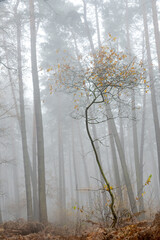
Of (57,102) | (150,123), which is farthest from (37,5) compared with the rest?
(150,123)

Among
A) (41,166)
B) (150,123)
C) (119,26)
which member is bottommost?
(41,166)

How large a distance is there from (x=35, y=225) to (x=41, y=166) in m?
3.15

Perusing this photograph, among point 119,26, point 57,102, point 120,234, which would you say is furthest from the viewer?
point 57,102

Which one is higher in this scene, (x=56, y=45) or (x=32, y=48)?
(x=56, y=45)

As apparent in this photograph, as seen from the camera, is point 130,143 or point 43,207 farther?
point 130,143

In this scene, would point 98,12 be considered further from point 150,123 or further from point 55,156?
point 55,156

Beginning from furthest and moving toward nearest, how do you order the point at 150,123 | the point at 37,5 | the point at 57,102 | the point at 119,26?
the point at 150,123, the point at 57,102, the point at 119,26, the point at 37,5

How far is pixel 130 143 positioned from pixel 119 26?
15.9 metres

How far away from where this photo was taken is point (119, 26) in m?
16.1

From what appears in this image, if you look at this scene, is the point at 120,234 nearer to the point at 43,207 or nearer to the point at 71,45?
the point at 43,207

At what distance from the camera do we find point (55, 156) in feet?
103

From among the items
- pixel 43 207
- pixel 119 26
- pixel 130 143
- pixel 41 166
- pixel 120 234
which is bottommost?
pixel 43 207

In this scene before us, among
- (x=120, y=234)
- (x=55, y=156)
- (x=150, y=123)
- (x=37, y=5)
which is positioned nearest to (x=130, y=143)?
(x=150, y=123)

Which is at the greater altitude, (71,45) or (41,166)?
(71,45)
